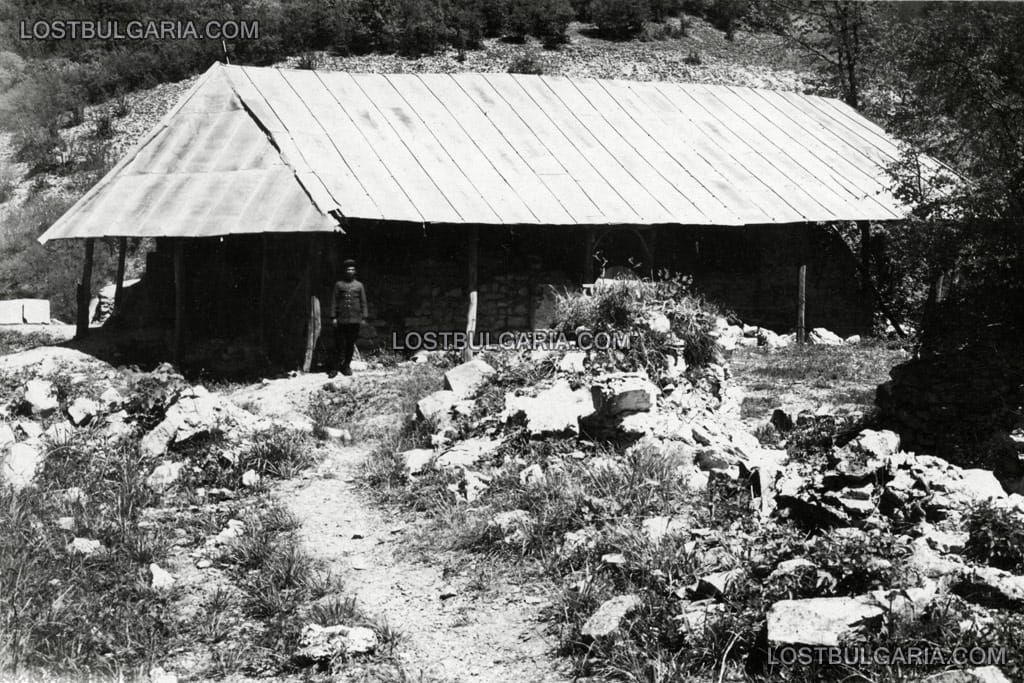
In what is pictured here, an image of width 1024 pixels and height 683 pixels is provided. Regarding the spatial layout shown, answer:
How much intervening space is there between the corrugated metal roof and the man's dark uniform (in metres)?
0.89

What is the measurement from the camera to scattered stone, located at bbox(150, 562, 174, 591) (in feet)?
20.1

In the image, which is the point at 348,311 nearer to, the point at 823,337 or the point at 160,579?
the point at 160,579

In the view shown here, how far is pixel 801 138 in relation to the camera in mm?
18938

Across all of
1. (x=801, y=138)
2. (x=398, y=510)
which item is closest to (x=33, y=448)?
(x=398, y=510)

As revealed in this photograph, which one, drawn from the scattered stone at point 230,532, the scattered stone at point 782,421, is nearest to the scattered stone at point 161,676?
the scattered stone at point 230,532

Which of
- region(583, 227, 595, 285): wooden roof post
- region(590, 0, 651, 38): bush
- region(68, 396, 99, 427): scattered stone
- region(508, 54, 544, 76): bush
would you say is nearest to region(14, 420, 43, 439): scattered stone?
region(68, 396, 99, 427): scattered stone

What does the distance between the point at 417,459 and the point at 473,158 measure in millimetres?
8194

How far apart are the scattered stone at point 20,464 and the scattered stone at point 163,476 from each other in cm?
89

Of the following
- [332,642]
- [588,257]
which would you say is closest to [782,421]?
[332,642]

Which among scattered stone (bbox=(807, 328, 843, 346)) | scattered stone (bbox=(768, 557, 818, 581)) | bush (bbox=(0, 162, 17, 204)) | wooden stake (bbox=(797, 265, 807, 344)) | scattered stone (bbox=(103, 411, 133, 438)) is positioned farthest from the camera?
bush (bbox=(0, 162, 17, 204))

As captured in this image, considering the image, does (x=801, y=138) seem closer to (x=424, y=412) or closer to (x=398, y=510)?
(x=424, y=412)

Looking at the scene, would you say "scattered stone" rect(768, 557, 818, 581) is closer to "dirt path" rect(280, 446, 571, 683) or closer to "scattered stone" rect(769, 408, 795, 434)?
"dirt path" rect(280, 446, 571, 683)

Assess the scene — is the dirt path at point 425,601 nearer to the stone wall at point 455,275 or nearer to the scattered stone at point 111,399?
the scattered stone at point 111,399

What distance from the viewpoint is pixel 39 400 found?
982cm
